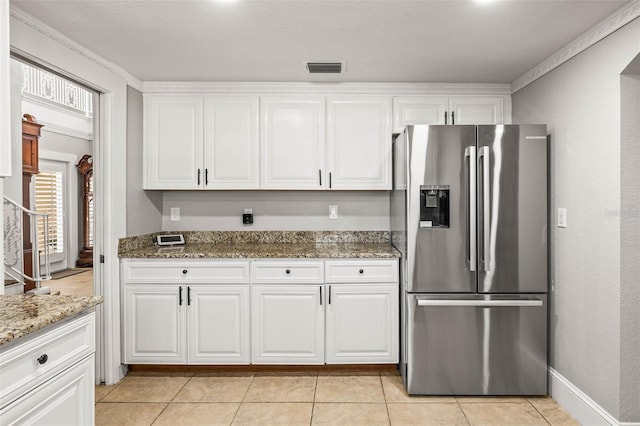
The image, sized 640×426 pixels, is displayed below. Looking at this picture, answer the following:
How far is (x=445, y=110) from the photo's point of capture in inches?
128

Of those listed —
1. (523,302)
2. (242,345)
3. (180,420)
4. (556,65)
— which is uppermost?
(556,65)

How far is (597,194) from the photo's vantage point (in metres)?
2.27

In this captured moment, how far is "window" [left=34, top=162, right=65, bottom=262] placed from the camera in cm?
570

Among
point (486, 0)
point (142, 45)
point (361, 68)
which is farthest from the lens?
point (361, 68)

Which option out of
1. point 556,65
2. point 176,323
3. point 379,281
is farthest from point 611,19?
point 176,323

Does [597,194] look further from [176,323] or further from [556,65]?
[176,323]

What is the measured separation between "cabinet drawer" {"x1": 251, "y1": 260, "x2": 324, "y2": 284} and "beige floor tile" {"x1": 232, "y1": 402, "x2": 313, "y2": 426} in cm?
81

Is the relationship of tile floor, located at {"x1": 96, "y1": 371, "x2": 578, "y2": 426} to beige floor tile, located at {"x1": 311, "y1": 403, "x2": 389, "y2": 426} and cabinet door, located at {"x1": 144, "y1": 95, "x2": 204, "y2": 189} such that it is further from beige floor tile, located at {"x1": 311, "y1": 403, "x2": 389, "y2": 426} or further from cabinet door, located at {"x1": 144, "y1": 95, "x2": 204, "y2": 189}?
cabinet door, located at {"x1": 144, "y1": 95, "x2": 204, "y2": 189}

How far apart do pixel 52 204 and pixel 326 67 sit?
5.16 metres

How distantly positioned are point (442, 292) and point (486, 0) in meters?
1.73

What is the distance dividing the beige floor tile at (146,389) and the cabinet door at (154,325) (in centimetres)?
13

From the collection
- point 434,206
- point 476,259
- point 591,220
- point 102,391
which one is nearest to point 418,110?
point 434,206

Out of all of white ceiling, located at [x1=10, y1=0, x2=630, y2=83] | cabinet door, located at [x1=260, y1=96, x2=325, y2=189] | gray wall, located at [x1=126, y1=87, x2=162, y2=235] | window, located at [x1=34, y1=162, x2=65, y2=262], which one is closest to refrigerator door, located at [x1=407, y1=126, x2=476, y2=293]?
white ceiling, located at [x1=10, y1=0, x2=630, y2=83]

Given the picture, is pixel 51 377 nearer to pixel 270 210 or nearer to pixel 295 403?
pixel 295 403
